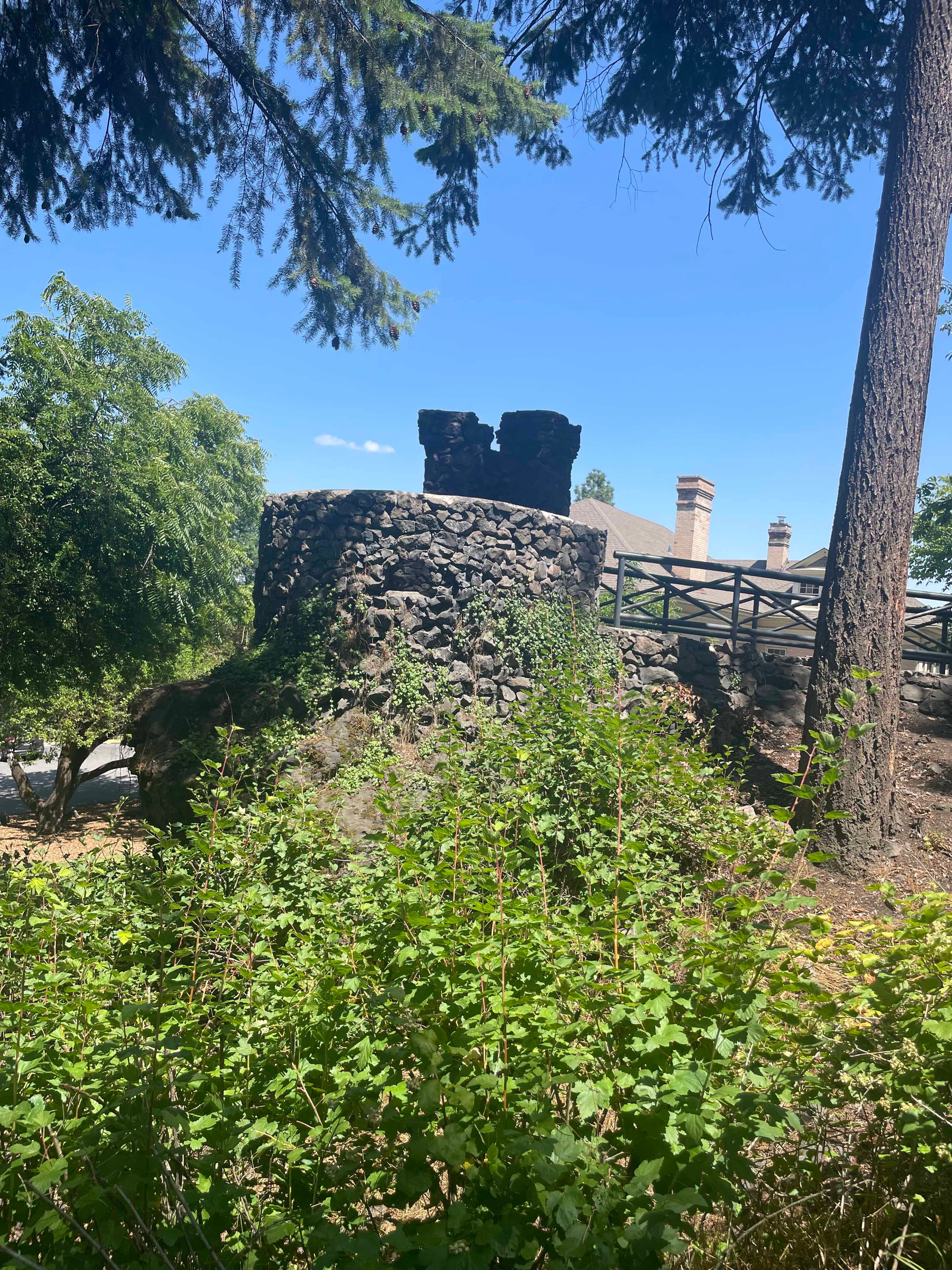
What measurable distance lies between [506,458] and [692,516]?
525 inches

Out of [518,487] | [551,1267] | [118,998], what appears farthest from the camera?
[518,487]

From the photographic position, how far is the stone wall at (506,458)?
10586 mm

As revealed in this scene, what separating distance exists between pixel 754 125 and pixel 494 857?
31.2 ft

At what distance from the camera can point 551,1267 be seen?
1257 millimetres

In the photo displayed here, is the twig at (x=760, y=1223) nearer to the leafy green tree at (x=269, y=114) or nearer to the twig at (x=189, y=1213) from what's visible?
the twig at (x=189, y=1213)

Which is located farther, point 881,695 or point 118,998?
point 881,695

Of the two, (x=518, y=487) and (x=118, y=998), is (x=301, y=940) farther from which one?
(x=518, y=487)

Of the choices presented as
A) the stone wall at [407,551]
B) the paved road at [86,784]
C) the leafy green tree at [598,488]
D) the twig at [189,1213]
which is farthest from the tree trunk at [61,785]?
the leafy green tree at [598,488]

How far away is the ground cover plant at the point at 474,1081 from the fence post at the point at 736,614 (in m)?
7.15

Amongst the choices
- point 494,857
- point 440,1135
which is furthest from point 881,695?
point 440,1135

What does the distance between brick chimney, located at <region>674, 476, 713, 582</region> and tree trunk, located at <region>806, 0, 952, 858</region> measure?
53.4 feet

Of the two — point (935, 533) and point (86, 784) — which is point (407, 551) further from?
point (86, 784)

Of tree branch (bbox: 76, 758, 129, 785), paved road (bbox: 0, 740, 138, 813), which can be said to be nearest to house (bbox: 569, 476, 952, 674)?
tree branch (bbox: 76, 758, 129, 785)

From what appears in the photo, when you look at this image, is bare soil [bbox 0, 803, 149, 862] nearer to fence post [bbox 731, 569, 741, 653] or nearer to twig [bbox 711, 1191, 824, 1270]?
twig [bbox 711, 1191, 824, 1270]
